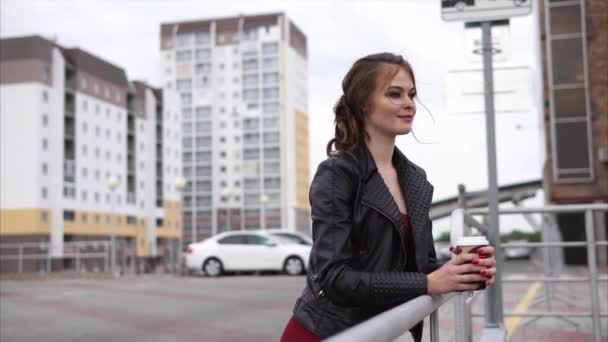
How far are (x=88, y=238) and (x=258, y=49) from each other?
181 feet

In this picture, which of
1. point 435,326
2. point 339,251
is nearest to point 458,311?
point 435,326

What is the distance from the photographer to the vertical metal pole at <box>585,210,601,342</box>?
6609 mm

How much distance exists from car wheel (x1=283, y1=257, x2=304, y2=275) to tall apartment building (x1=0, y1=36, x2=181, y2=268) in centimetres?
2852

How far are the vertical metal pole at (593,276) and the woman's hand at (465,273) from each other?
4.90 meters

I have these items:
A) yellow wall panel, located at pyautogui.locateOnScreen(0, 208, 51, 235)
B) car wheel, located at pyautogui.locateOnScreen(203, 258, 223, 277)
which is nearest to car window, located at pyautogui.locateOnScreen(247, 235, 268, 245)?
car wheel, located at pyautogui.locateOnScreen(203, 258, 223, 277)

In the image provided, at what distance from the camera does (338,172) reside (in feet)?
6.81

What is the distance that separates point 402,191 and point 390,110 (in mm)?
225

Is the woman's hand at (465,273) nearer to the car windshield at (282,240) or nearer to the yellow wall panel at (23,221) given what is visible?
the car windshield at (282,240)

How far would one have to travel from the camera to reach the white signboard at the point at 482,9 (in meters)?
6.73

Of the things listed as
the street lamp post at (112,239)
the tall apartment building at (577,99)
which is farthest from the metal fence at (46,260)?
the tall apartment building at (577,99)

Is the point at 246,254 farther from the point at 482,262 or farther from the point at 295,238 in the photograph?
the point at 482,262

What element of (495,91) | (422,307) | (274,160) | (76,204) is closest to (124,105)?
(76,204)

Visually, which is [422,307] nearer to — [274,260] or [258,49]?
[274,260]

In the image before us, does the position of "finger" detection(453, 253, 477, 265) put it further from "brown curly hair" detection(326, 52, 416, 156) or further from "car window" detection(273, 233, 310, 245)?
"car window" detection(273, 233, 310, 245)
